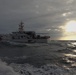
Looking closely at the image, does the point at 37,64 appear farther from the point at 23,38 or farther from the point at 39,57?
the point at 23,38

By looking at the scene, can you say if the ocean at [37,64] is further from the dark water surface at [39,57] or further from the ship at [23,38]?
the ship at [23,38]

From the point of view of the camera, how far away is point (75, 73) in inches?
671

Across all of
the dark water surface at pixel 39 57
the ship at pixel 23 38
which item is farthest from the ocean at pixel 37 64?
the ship at pixel 23 38

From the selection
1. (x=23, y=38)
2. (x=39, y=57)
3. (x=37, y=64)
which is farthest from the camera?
(x=23, y=38)

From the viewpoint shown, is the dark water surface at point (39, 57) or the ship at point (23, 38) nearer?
the dark water surface at point (39, 57)

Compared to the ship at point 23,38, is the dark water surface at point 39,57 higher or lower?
lower

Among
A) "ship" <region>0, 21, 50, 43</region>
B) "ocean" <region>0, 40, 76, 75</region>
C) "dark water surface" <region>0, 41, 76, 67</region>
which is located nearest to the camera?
"ocean" <region>0, 40, 76, 75</region>

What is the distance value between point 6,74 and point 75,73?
652cm

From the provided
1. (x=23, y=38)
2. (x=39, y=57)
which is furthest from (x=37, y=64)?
(x=23, y=38)

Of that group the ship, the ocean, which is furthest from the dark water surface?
the ship

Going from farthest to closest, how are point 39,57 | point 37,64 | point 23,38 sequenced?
1. point 23,38
2. point 39,57
3. point 37,64

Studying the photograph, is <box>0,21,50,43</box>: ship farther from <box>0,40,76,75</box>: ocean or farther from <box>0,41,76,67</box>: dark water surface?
<box>0,40,76,75</box>: ocean

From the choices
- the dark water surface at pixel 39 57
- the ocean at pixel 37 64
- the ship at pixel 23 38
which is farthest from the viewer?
the ship at pixel 23 38

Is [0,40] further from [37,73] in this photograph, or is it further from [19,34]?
[37,73]
